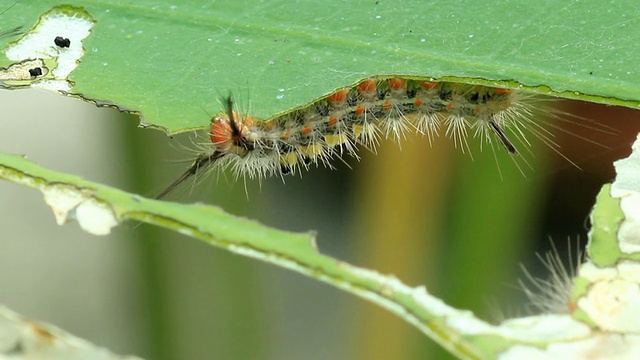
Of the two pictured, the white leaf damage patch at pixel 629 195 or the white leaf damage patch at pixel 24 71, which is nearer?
the white leaf damage patch at pixel 629 195

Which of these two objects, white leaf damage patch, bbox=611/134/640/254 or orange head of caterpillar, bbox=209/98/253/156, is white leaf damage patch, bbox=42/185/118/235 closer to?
orange head of caterpillar, bbox=209/98/253/156

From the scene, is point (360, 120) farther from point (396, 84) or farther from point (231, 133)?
point (231, 133)

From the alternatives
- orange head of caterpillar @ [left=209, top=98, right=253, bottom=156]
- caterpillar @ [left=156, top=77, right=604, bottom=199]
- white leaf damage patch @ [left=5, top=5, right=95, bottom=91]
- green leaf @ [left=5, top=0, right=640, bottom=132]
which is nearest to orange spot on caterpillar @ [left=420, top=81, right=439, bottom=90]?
caterpillar @ [left=156, top=77, right=604, bottom=199]

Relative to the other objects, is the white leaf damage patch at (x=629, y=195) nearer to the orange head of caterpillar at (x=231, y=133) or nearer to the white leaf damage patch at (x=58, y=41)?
the orange head of caterpillar at (x=231, y=133)

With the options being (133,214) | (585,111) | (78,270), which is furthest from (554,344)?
(78,270)

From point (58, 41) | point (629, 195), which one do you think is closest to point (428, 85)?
point (629, 195)

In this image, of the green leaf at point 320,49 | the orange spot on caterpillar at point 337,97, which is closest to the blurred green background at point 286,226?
the green leaf at point 320,49

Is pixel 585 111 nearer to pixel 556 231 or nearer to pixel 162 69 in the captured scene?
pixel 556 231
